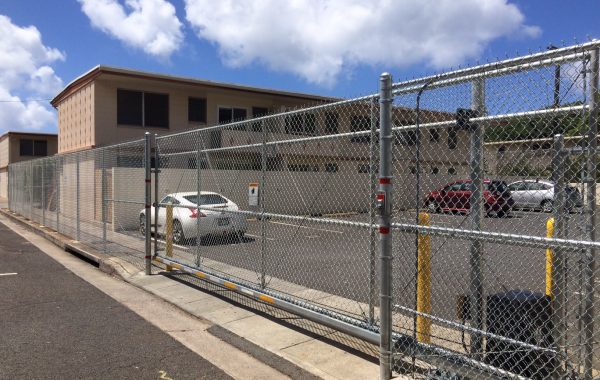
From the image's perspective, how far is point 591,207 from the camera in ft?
10.1

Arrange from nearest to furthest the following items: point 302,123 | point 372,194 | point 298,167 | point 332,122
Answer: point 372,194 → point 302,123 → point 332,122 → point 298,167

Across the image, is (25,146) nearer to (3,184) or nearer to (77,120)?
(3,184)

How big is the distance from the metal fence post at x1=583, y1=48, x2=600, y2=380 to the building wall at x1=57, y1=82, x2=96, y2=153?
67.2ft

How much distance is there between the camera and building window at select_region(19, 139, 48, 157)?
3822 cm

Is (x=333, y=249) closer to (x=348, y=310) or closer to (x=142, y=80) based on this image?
(x=348, y=310)

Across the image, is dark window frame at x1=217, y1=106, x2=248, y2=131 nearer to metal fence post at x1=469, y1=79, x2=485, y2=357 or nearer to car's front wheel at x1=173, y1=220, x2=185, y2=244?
car's front wheel at x1=173, y1=220, x2=185, y2=244

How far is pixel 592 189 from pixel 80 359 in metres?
4.62

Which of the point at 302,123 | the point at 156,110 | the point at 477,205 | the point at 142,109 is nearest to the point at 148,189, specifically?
the point at 302,123

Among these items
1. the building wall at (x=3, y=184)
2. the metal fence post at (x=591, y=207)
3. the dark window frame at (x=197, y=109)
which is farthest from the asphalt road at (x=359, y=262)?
the building wall at (x=3, y=184)

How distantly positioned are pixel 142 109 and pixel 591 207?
20.9 meters

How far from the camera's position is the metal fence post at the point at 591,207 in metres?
2.82

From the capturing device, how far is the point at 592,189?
10.1ft

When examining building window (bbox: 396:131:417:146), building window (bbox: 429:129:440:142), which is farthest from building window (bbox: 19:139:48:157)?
building window (bbox: 429:129:440:142)

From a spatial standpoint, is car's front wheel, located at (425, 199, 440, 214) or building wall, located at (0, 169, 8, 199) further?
building wall, located at (0, 169, 8, 199)
